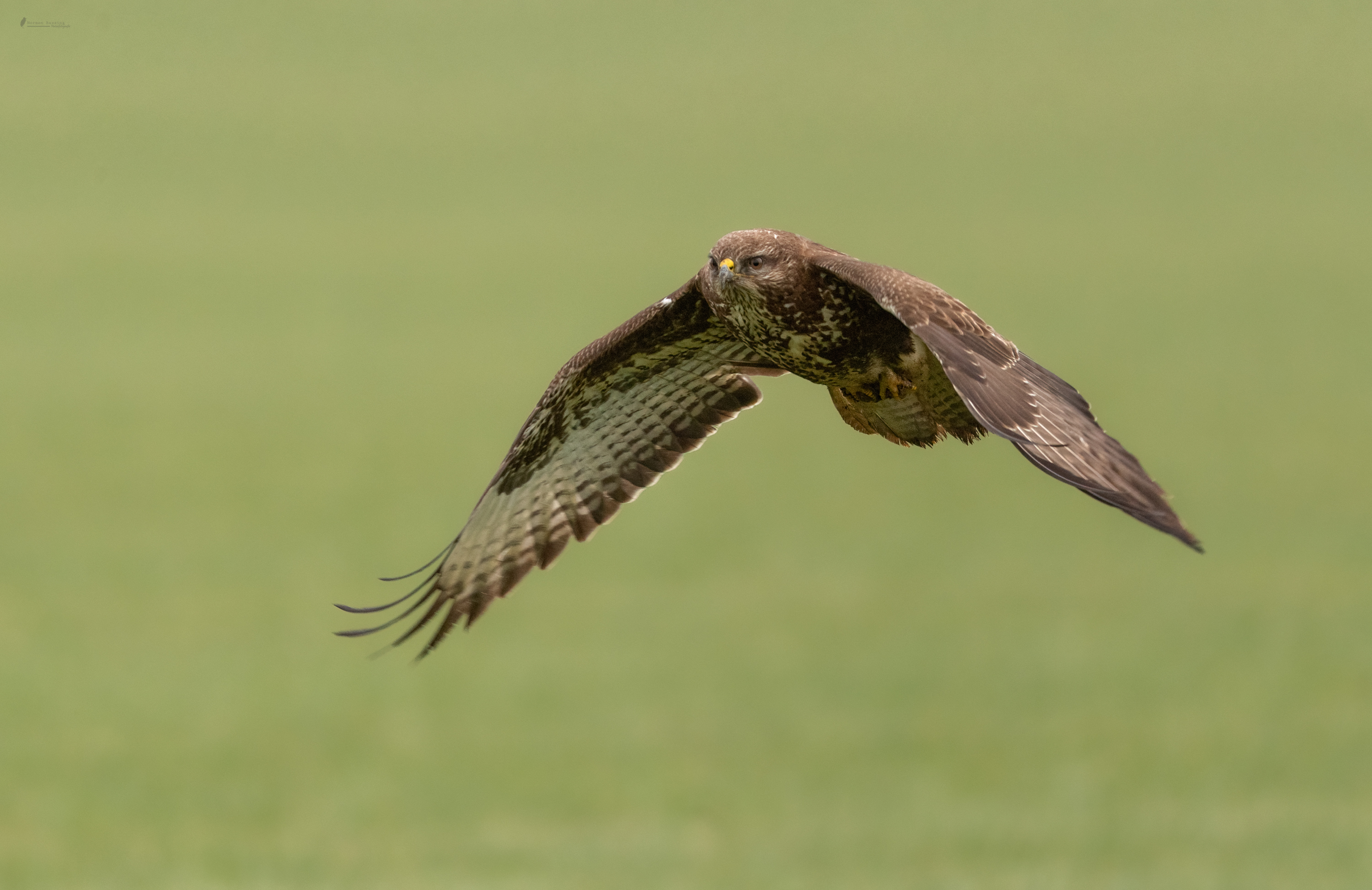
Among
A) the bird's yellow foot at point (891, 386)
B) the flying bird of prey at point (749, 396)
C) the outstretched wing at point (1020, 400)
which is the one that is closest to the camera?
the outstretched wing at point (1020, 400)

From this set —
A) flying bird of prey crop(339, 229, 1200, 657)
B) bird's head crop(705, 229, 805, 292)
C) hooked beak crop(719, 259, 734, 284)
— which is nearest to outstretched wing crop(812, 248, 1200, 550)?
flying bird of prey crop(339, 229, 1200, 657)

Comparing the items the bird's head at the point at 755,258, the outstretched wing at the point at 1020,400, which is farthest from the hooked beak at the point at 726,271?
the outstretched wing at the point at 1020,400

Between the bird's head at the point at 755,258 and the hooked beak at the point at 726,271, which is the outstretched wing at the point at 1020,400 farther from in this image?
the hooked beak at the point at 726,271

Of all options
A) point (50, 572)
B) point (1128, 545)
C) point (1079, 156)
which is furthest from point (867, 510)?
point (1079, 156)

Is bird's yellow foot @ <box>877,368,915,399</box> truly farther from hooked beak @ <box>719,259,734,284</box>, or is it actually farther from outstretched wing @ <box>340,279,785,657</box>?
outstretched wing @ <box>340,279,785,657</box>

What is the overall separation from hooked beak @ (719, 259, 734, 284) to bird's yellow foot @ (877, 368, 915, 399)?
0.57 m

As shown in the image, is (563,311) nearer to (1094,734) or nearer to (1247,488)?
(1247,488)

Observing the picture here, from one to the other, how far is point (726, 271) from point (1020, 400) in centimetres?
130

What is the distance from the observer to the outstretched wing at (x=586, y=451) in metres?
7.89

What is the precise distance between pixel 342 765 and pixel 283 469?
44.3 feet

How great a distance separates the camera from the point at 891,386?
6816 millimetres

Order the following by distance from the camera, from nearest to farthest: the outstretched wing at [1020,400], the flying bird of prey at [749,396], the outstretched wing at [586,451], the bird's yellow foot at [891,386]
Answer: the outstretched wing at [1020,400]
the flying bird of prey at [749,396]
the bird's yellow foot at [891,386]
the outstretched wing at [586,451]

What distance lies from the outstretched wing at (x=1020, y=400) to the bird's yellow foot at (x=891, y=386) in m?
0.46

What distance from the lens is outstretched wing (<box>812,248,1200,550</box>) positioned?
5.50 meters
